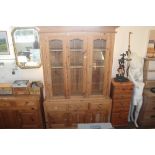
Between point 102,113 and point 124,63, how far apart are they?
0.97m

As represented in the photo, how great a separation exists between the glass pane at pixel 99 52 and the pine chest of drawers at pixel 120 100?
47cm

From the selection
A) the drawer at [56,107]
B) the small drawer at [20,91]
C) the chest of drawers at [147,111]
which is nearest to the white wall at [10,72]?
the small drawer at [20,91]

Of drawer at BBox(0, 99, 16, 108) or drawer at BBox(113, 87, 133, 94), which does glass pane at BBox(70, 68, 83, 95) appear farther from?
drawer at BBox(0, 99, 16, 108)

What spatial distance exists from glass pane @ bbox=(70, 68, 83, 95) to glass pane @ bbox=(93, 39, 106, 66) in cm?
28

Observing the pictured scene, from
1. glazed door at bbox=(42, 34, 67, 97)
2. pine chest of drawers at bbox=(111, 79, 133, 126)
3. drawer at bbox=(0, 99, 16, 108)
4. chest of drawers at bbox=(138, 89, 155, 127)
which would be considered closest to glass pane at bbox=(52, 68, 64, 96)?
glazed door at bbox=(42, 34, 67, 97)

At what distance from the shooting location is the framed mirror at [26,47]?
107 inches

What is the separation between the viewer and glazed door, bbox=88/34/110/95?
249 cm

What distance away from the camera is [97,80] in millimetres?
2801

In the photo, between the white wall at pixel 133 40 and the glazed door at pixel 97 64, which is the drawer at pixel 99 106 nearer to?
the glazed door at pixel 97 64

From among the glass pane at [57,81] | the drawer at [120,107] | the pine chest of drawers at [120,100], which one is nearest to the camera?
the glass pane at [57,81]

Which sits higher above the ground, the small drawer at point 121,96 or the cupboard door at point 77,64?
the cupboard door at point 77,64

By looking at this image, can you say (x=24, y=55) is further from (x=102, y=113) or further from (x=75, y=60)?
(x=102, y=113)
